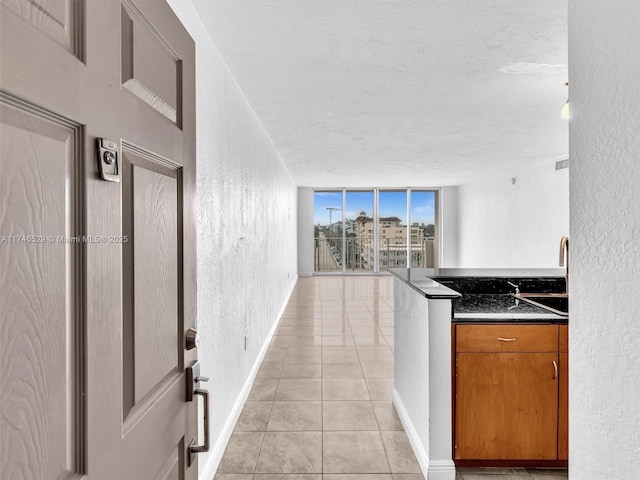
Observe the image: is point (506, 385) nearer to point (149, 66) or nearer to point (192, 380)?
point (192, 380)

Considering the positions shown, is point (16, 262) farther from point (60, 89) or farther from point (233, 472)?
point (233, 472)

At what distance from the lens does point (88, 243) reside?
64 cm

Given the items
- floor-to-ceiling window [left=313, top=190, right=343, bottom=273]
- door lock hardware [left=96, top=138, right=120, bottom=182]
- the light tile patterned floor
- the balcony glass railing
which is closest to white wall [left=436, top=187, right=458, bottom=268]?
the balcony glass railing

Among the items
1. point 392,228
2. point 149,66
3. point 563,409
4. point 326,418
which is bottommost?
point 326,418

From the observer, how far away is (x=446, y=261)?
10.3 meters

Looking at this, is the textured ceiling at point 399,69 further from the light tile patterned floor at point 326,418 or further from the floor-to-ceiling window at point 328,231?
the floor-to-ceiling window at point 328,231

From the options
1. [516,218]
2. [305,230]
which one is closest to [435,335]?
[516,218]

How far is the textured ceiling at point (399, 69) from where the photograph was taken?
1904 mm

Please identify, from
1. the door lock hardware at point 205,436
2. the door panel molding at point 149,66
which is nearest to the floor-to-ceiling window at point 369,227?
the door lock hardware at point 205,436

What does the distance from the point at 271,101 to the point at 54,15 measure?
2.80 metres

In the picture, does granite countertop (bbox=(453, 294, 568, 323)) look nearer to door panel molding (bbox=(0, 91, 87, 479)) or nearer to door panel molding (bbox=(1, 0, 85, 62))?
door panel molding (bbox=(0, 91, 87, 479))

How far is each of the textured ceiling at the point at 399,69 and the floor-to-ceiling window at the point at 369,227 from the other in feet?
16.7

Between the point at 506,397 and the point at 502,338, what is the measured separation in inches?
12.0

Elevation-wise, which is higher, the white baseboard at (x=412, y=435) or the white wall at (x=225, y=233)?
the white wall at (x=225, y=233)
